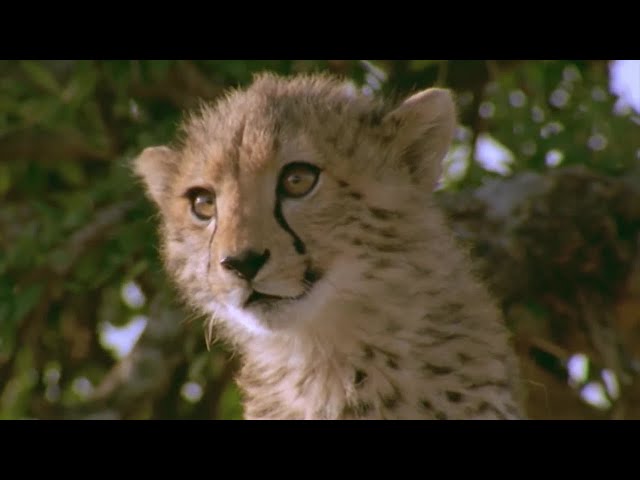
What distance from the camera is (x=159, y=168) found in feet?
10.6

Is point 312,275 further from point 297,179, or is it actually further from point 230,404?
point 230,404

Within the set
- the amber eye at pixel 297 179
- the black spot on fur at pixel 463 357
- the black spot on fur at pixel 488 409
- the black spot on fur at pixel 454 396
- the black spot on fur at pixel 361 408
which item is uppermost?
the amber eye at pixel 297 179

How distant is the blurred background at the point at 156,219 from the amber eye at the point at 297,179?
1258 millimetres

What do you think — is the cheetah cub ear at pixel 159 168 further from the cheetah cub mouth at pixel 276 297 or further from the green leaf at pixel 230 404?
the green leaf at pixel 230 404

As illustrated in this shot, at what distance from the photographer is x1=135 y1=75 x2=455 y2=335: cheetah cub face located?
260 centimetres

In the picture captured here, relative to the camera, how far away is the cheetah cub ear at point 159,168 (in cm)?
318

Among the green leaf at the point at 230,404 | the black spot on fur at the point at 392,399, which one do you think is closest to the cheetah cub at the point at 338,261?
the black spot on fur at the point at 392,399

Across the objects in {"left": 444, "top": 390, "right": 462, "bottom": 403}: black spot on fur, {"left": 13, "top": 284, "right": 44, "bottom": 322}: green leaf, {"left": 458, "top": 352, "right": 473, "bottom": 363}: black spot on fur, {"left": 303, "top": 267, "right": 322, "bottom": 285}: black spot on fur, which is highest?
{"left": 303, "top": 267, "right": 322, "bottom": 285}: black spot on fur

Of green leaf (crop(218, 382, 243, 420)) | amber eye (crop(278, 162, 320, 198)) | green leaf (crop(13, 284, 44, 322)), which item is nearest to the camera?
amber eye (crop(278, 162, 320, 198))

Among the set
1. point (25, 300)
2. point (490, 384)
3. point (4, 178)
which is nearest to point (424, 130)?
point (490, 384)

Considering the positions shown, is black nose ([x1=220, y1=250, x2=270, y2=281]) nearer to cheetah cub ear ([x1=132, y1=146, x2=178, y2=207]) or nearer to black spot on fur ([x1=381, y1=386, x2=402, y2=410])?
black spot on fur ([x1=381, y1=386, x2=402, y2=410])

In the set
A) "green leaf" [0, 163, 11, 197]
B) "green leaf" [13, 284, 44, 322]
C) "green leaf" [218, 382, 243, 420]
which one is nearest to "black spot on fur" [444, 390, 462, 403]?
"green leaf" [13, 284, 44, 322]

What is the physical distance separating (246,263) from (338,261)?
0.23 meters
